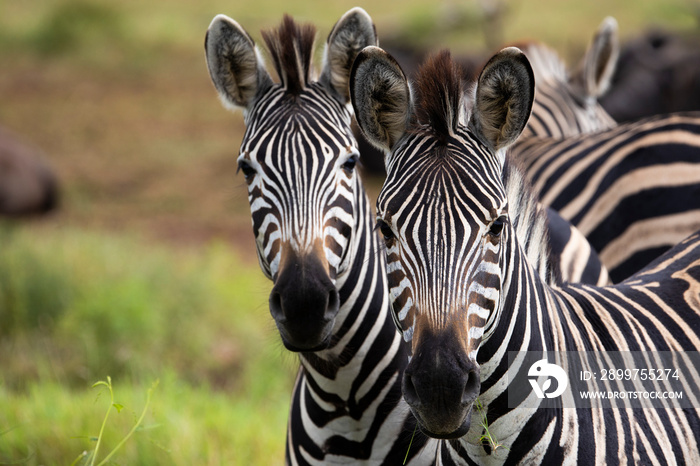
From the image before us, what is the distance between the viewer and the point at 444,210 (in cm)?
251

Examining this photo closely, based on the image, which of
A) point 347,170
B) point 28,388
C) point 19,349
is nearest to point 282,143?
point 347,170

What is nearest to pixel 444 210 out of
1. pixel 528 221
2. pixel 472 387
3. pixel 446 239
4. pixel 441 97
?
pixel 446 239

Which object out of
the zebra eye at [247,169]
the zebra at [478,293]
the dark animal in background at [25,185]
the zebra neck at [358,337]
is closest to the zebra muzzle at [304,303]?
the zebra neck at [358,337]

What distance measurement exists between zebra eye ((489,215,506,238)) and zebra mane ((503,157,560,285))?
331mm

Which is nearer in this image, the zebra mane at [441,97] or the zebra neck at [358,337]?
the zebra mane at [441,97]

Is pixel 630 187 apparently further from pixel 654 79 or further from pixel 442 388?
pixel 654 79

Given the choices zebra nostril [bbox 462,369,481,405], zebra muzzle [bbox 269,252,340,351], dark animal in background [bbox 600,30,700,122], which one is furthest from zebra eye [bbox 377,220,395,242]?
dark animal in background [bbox 600,30,700,122]

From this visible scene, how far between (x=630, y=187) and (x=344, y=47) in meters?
2.55

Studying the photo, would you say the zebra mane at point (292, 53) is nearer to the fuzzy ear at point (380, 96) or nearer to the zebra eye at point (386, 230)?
the fuzzy ear at point (380, 96)

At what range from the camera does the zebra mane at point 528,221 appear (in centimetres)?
297

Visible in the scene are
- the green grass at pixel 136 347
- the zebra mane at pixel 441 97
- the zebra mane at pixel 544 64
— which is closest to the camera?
the zebra mane at pixel 441 97

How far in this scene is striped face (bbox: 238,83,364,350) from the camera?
3029 millimetres

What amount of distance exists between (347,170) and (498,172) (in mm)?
899

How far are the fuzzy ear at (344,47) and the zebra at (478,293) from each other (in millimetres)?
795
